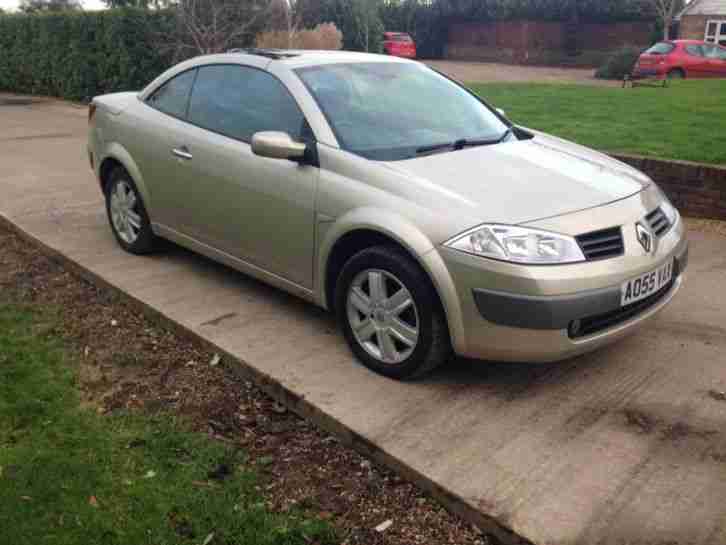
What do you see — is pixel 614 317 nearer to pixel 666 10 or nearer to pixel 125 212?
pixel 125 212

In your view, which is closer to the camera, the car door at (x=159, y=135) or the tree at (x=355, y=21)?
the car door at (x=159, y=135)

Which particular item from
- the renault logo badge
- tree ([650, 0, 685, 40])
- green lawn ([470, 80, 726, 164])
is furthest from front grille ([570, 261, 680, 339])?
tree ([650, 0, 685, 40])

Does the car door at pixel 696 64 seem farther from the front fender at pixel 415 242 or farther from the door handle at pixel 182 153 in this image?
the front fender at pixel 415 242

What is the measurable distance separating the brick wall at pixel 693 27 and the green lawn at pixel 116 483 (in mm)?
36867

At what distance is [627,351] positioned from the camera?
427 cm

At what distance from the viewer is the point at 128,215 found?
19.3ft

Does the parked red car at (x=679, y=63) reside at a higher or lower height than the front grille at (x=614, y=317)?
higher

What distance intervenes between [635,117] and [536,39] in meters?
29.8

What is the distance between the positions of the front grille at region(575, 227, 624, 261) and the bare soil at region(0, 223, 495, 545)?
4.39 feet

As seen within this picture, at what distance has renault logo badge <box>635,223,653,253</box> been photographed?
3.77 m

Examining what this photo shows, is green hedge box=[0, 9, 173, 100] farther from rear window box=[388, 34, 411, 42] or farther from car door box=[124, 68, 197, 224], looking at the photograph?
rear window box=[388, 34, 411, 42]

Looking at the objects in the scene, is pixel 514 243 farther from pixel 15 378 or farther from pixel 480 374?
pixel 15 378

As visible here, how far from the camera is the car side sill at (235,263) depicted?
14.6ft

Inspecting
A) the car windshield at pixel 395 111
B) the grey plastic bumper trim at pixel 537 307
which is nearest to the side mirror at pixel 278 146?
the car windshield at pixel 395 111
